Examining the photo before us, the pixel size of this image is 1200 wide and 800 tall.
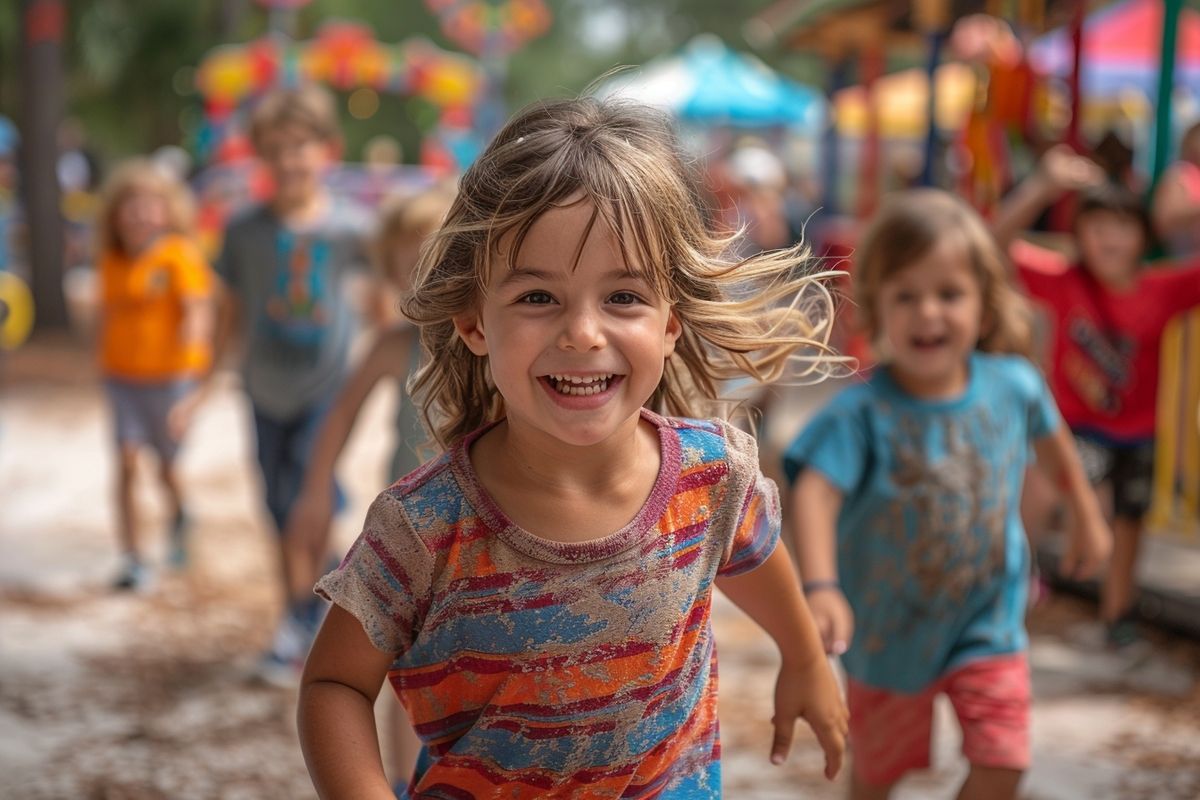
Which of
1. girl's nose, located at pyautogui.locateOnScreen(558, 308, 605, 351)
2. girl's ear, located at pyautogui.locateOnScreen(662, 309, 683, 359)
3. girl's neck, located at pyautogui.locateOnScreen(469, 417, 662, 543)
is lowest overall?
girl's neck, located at pyautogui.locateOnScreen(469, 417, 662, 543)

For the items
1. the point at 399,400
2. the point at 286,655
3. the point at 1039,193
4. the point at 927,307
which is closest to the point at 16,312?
the point at 286,655

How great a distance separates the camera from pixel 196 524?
735 cm

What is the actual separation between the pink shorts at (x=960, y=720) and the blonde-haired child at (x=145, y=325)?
12.5 ft

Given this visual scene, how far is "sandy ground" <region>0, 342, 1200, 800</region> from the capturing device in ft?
13.1

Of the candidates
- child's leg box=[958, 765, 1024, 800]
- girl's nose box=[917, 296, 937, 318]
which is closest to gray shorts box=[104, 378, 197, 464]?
girl's nose box=[917, 296, 937, 318]

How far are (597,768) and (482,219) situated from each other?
748 mm

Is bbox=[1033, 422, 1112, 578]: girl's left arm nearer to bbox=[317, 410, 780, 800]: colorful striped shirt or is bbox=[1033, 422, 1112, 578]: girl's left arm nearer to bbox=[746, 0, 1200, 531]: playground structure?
bbox=[317, 410, 780, 800]: colorful striped shirt

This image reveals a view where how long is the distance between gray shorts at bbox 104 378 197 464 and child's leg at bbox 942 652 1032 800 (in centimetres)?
416

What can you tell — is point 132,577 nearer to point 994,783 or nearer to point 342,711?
point 994,783

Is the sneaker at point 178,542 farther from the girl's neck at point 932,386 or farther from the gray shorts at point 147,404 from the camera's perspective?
the girl's neck at point 932,386

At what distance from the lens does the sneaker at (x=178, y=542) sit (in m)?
6.47

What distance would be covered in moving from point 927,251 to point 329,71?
20086 mm

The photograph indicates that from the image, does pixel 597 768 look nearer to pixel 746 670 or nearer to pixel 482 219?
pixel 482 219

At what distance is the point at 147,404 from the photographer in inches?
245
